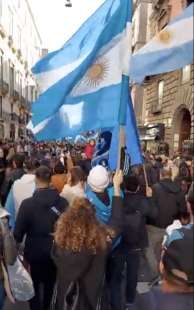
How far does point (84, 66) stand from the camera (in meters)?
4.95

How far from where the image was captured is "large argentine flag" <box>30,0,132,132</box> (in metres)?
4.80

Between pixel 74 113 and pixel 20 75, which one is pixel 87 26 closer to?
pixel 74 113

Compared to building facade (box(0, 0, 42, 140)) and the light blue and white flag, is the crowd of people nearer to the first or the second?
the light blue and white flag

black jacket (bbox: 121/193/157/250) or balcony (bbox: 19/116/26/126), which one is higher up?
balcony (bbox: 19/116/26/126)

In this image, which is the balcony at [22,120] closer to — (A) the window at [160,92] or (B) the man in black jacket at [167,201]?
(A) the window at [160,92]

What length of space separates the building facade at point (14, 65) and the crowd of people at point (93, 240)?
102 feet

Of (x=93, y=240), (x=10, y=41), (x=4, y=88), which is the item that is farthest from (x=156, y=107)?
(x=93, y=240)

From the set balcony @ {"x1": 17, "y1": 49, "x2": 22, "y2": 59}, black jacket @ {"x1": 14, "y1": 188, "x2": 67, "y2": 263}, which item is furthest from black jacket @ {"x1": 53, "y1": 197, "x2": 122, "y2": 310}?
balcony @ {"x1": 17, "y1": 49, "x2": 22, "y2": 59}

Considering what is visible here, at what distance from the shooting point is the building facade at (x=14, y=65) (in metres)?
38.1

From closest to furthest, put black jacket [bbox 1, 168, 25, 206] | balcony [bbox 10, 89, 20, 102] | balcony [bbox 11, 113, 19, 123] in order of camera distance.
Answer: black jacket [bbox 1, 168, 25, 206] < balcony [bbox 10, 89, 20, 102] < balcony [bbox 11, 113, 19, 123]

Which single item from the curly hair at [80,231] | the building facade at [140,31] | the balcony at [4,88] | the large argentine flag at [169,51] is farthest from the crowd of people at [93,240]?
the building facade at [140,31]

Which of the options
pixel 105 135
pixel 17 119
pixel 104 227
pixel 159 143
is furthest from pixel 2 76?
pixel 104 227

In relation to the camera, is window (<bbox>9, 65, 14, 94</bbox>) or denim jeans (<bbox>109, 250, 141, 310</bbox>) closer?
denim jeans (<bbox>109, 250, 141, 310</bbox>)

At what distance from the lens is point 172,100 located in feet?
82.7
